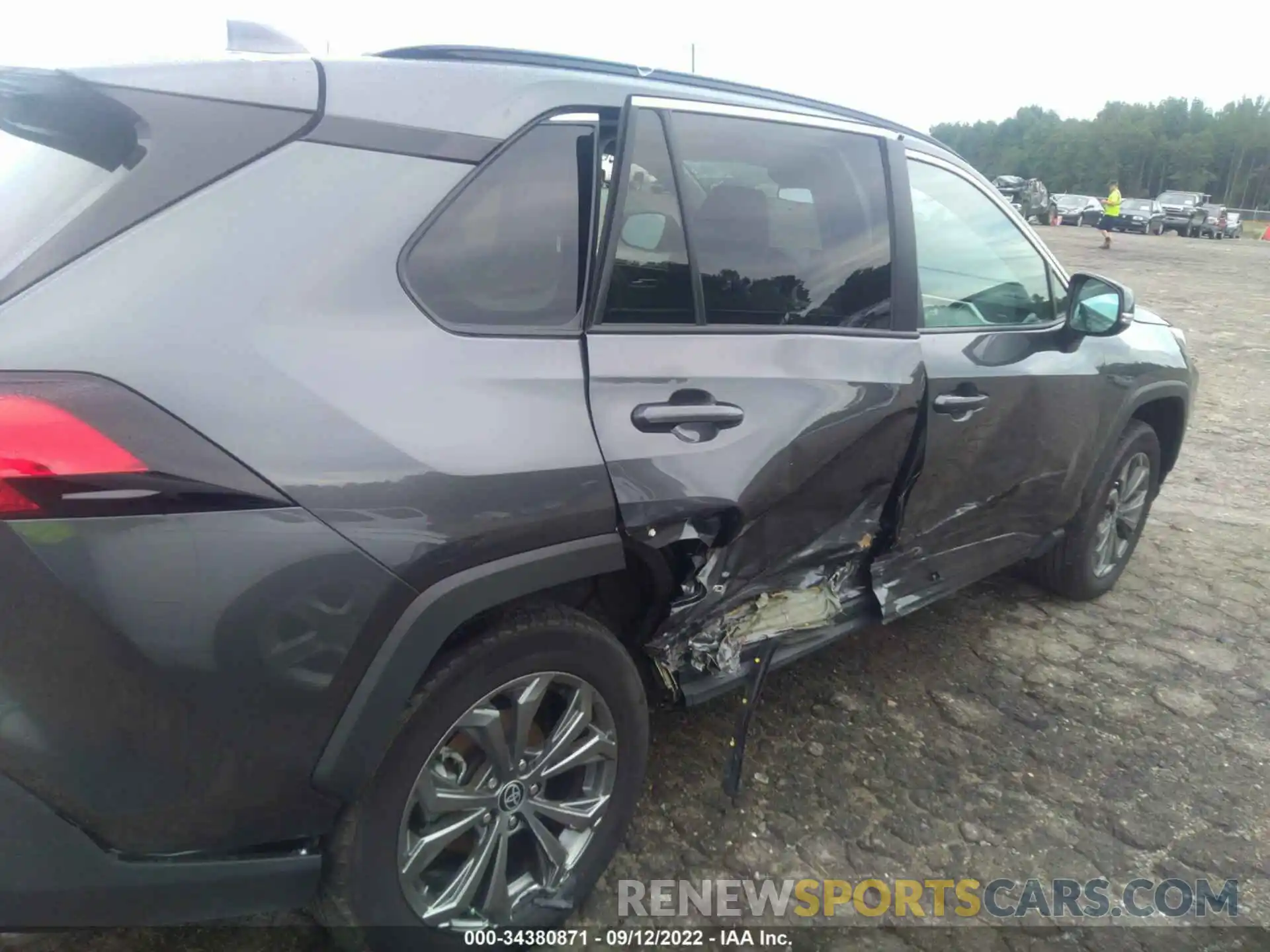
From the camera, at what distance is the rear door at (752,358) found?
2160mm

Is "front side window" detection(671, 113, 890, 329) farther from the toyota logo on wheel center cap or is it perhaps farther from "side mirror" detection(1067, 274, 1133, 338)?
the toyota logo on wheel center cap

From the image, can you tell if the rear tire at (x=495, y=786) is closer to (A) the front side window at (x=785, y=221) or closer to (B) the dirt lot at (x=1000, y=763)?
(B) the dirt lot at (x=1000, y=763)

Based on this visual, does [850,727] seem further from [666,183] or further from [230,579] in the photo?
[230,579]

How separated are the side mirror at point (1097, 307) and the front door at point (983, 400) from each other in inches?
2.3

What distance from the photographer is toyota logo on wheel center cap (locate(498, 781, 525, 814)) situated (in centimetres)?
206

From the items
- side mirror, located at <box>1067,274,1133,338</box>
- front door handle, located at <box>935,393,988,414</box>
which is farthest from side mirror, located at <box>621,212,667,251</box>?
side mirror, located at <box>1067,274,1133,338</box>

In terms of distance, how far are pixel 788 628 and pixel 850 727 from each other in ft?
1.96

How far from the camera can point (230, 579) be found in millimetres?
1520

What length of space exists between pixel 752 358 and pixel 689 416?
0.30 meters

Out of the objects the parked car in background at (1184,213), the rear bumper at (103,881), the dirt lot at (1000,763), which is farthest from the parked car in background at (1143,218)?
the rear bumper at (103,881)

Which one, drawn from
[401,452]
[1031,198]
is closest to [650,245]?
[401,452]

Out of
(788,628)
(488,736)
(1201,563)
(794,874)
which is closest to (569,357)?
(488,736)

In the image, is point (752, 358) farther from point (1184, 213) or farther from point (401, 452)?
point (1184, 213)

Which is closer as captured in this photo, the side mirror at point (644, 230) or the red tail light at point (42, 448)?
the red tail light at point (42, 448)
